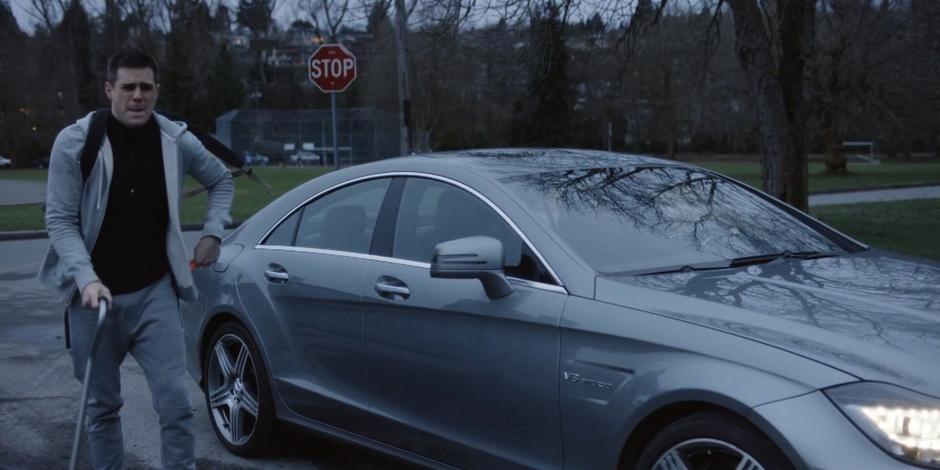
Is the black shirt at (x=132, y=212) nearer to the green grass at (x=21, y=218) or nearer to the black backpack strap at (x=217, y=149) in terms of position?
the black backpack strap at (x=217, y=149)

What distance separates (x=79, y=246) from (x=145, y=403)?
3.10 meters

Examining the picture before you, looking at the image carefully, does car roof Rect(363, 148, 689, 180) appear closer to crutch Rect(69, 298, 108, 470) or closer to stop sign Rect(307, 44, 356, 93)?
crutch Rect(69, 298, 108, 470)

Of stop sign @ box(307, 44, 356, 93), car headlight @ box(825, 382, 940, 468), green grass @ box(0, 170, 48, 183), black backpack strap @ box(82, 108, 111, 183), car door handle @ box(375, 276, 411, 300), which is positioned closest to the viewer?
car headlight @ box(825, 382, 940, 468)

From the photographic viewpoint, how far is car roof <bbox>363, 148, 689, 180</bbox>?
4.52 m

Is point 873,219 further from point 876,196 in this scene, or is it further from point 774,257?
point 774,257

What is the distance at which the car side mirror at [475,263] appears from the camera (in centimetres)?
374

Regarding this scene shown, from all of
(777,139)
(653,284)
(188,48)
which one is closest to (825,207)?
(777,139)

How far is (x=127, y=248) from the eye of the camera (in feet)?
13.0

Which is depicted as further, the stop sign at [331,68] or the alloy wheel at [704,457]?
the stop sign at [331,68]

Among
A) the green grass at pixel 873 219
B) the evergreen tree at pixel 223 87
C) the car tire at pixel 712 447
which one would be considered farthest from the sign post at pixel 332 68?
the evergreen tree at pixel 223 87

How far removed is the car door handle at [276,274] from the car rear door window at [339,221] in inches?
6.2

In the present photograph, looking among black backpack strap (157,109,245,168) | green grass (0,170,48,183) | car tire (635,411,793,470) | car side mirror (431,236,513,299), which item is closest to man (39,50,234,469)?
black backpack strap (157,109,245,168)

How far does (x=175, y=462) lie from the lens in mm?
3998

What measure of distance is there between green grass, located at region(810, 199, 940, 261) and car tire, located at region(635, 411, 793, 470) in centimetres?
1063
